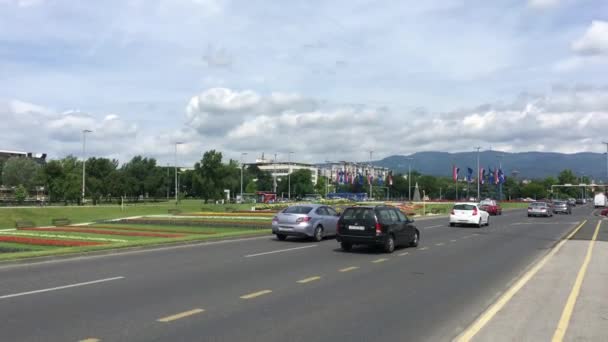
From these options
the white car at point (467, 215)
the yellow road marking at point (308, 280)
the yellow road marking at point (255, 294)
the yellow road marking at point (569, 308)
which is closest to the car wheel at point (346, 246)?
the yellow road marking at point (308, 280)

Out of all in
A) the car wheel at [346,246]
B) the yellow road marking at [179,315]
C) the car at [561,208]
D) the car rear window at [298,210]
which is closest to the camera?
the yellow road marking at [179,315]

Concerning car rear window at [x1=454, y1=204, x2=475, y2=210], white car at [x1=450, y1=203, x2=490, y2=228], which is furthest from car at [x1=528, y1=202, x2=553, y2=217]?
car rear window at [x1=454, y1=204, x2=475, y2=210]

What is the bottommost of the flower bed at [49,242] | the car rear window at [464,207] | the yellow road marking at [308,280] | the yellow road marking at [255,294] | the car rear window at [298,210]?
the flower bed at [49,242]

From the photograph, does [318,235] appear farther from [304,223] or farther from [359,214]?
[359,214]

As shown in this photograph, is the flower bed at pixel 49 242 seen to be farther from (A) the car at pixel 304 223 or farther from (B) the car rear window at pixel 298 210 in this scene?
(B) the car rear window at pixel 298 210

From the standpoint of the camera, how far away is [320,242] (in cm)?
2108

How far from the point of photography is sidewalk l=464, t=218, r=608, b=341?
22.3ft

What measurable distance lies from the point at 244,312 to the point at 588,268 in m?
8.99

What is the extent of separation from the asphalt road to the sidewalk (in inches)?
20.6

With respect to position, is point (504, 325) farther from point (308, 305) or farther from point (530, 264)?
point (530, 264)

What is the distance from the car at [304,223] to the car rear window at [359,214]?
3.74 m

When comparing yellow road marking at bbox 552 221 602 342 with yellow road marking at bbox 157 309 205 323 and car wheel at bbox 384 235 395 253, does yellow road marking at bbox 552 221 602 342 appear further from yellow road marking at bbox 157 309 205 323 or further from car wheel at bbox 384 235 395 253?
car wheel at bbox 384 235 395 253

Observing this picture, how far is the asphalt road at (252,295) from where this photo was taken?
23.2ft

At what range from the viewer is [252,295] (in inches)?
375
